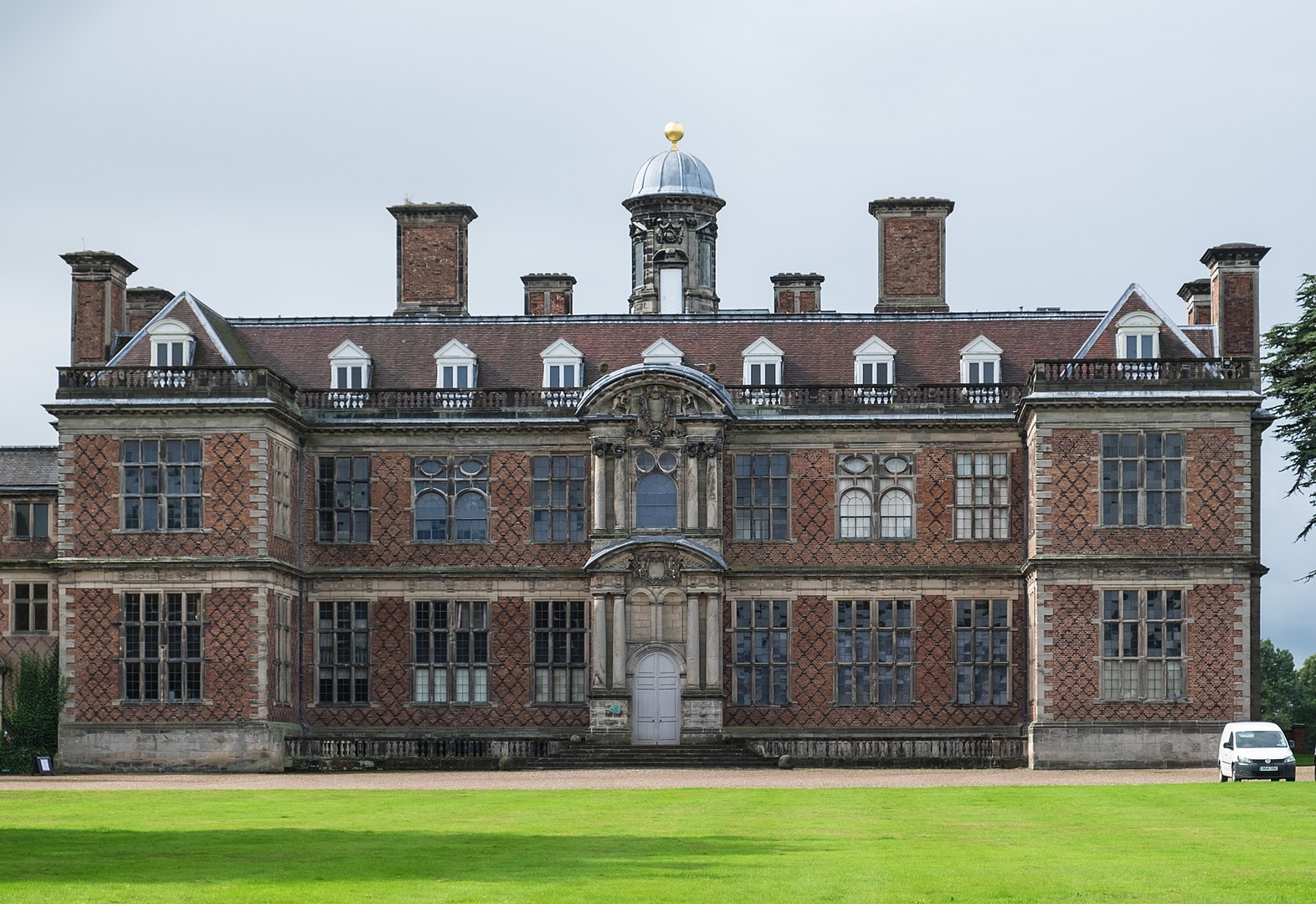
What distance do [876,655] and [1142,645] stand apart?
6504 millimetres

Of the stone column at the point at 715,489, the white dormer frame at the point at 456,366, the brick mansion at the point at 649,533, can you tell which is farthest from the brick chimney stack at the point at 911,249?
the white dormer frame at the point at 456,366

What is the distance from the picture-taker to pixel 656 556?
168 feet

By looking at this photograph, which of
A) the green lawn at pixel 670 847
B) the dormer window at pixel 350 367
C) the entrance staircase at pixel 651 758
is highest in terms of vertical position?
the dormer window at pixel 350 367

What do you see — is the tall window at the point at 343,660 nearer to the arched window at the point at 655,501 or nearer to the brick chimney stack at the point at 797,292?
the arched window at the point at 655,501

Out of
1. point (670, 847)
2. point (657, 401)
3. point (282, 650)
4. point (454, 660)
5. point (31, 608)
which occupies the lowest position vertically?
point (670, 847)

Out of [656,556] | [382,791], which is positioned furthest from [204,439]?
[382,791]

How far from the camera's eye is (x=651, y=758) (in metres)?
49.2

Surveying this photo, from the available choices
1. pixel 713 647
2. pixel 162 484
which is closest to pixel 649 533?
pixel 713 647

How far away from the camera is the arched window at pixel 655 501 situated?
170 ft

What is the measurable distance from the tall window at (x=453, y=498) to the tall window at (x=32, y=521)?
986 cm

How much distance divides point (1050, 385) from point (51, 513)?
24.9m

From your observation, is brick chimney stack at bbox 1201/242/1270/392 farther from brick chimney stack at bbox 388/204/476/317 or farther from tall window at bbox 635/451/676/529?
brick chimney stack at bbox 388/204/476/317

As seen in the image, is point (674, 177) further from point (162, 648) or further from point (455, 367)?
point (162, 648)

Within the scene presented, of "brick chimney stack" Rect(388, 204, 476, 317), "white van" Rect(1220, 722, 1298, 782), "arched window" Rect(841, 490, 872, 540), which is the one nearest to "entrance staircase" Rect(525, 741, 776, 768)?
"arched window" Rect(841, 490, 872, 540)
